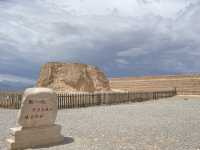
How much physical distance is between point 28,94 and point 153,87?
35.8 metres

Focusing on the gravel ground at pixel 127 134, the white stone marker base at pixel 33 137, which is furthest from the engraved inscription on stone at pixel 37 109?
the gravel ground at pixel 127 134

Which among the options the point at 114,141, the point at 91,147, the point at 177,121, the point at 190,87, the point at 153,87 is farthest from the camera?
the point at 153,87

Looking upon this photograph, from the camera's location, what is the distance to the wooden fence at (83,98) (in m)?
22.4

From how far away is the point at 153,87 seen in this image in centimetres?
4462

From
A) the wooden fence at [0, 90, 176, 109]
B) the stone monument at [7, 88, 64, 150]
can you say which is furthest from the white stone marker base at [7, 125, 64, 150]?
the wooden fence at [0, 90, 176, 109]

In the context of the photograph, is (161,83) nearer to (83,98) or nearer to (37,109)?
(83,98)

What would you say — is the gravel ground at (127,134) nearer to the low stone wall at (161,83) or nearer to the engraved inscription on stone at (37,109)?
the engraved inscription on stone at (37,109)

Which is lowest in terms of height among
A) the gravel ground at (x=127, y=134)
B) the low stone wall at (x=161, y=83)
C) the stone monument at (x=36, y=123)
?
the gravel ground at (x=127, y=134)

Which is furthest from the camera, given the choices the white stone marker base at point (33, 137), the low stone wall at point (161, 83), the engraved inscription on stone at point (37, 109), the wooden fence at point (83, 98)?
the low stone wall at point (161, 83)

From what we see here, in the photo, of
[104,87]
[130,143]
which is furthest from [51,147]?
[104,87]

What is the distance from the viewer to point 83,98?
81.9ft

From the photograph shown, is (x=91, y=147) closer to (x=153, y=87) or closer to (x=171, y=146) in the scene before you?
(x=171, y=146)

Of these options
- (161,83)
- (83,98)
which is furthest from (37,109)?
(161,83)

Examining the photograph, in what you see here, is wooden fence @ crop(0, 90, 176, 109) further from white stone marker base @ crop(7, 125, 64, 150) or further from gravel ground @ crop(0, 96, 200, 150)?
white stone marker base @ crop(7, 125, 64, 150)
